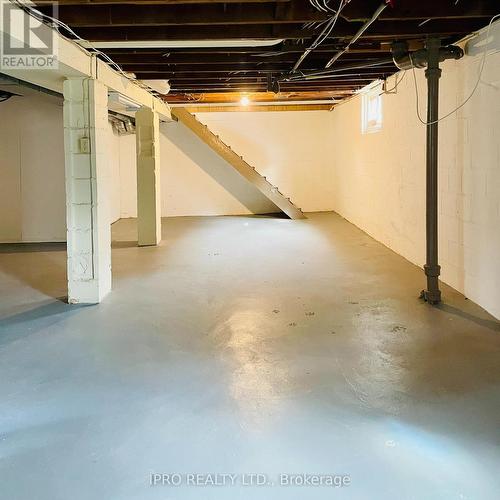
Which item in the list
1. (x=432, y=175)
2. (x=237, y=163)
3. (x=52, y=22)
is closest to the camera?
(x=52, y=22)

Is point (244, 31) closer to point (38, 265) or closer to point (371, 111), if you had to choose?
point (38, 265)

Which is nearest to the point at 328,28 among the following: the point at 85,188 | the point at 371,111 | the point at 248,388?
the point at 85,188

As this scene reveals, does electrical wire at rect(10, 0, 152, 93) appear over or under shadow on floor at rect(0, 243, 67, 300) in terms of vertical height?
over

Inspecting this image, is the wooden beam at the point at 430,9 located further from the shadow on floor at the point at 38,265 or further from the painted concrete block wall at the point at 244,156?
the painted concrete block wall at the point at 244,156

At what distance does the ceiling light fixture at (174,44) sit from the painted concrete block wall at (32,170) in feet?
10.9

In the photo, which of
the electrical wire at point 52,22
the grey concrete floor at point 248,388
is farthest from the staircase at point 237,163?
the electrical wire at point 52,22

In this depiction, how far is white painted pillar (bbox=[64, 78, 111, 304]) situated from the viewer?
419 cm

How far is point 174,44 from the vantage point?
12.8 ft

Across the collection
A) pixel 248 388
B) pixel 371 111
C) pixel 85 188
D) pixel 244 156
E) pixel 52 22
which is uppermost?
pixel 371 111

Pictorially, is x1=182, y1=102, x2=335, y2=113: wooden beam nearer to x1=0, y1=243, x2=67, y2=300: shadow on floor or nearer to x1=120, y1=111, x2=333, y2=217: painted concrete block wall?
x1=120, y1=111, x2=333, y2=217: painted concrete block wall

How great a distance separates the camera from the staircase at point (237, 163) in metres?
9.32

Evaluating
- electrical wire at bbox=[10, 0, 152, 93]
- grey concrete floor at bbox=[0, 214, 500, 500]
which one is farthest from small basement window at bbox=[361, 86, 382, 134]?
electrical wire at bbox=[10, 0, 152, 93]

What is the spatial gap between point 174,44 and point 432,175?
2.17 meters

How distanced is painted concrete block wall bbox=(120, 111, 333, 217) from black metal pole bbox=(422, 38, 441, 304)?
21.3ft
